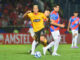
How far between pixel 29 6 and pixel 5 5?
184 centimetres

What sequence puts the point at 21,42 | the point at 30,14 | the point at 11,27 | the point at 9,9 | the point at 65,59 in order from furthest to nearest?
the point at 9,9, the point at 11,27, the point at 21,42, the point at 30,14, the point at 65,59

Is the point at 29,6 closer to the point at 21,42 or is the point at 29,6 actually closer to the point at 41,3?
the point at 41,3

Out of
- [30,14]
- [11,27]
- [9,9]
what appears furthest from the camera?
[9,9]

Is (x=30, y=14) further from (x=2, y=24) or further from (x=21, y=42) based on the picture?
(x=2, y=24)

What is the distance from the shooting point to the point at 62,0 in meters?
22.5

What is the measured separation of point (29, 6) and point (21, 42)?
4.41m

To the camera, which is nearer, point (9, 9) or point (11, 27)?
point (11, 27)

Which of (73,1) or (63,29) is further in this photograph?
(73,1)

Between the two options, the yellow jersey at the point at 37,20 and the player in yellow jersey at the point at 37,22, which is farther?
the yellow jersey at the point at 37,20

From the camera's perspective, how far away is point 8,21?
21719 mm

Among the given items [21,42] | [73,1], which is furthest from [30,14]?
[73,1]

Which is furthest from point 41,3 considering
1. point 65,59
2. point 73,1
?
point 65,59

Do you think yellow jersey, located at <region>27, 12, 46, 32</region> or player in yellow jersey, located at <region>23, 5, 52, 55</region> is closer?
player in yellow jersey, located at <region>23, 5, 52, 55</region>

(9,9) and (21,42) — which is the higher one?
(9,9)
